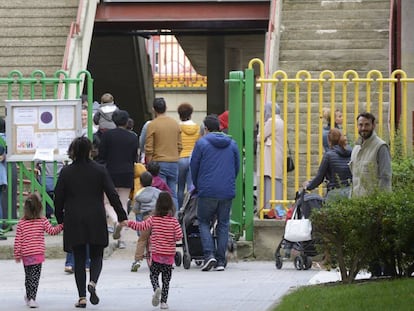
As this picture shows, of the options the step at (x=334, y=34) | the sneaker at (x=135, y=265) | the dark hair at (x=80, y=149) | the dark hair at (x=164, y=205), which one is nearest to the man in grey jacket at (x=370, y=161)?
the dark hair at (x=164, y=205)

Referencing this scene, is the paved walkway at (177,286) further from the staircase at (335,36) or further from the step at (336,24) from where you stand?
the step at (336,24)

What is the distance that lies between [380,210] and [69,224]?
109 inches

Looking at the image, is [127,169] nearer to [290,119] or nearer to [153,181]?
[153,181]

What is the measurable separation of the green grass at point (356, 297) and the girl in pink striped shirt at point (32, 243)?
2.29m

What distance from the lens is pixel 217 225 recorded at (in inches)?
651

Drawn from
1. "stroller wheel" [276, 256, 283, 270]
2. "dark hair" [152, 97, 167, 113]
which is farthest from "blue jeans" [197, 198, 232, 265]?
"dark hair" [152, 97, 167, 113]

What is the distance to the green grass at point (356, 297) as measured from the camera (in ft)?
36.7

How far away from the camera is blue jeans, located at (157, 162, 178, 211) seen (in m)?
18.5

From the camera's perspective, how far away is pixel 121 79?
3862 cm

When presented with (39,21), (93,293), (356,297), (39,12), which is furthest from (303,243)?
(39,12)

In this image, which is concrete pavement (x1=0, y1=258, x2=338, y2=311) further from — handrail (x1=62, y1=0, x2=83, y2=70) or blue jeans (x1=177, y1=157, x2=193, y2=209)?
handrail (x1=62, y1=0, x2=83, y2=70)

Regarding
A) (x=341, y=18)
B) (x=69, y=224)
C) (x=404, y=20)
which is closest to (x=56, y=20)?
(x=341, y=18)

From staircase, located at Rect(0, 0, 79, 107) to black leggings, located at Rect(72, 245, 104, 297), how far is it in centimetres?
1383

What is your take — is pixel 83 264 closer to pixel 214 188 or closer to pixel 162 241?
pixel 162 241
